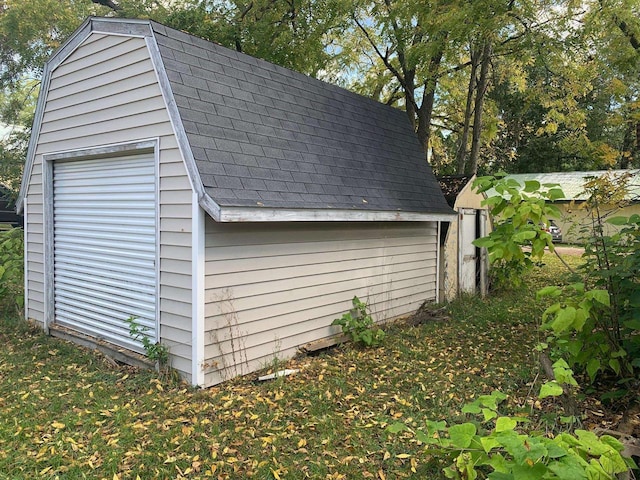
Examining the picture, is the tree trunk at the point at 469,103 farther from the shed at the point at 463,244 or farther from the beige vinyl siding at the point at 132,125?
the beige vinyl siding at the point at 132,125

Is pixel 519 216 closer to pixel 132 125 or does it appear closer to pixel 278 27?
pixel 132 125

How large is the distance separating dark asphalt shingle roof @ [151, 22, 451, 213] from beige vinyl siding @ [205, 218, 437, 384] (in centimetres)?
44

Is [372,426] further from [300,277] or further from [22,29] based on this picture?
[22,29]

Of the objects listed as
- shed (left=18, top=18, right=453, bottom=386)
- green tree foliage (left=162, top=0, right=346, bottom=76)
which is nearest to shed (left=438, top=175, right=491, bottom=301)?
shed (left=18, top=18, right=453, bottom=386)

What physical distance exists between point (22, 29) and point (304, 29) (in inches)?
333

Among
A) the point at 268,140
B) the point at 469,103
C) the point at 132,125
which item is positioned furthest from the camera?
the point at 469,103

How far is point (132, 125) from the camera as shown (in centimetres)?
506

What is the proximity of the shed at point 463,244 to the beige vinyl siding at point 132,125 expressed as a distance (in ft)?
18.9

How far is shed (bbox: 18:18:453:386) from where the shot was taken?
15.0 feet

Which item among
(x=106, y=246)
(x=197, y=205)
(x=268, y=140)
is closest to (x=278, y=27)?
(x=268, y=140)

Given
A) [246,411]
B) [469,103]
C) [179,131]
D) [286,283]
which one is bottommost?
[246,411]

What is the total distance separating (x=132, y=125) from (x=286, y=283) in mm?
2550

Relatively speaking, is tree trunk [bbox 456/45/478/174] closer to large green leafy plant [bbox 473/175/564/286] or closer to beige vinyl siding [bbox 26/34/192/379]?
large green leafy plant [bbox 473/175/564/286]

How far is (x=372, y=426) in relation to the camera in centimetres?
389
